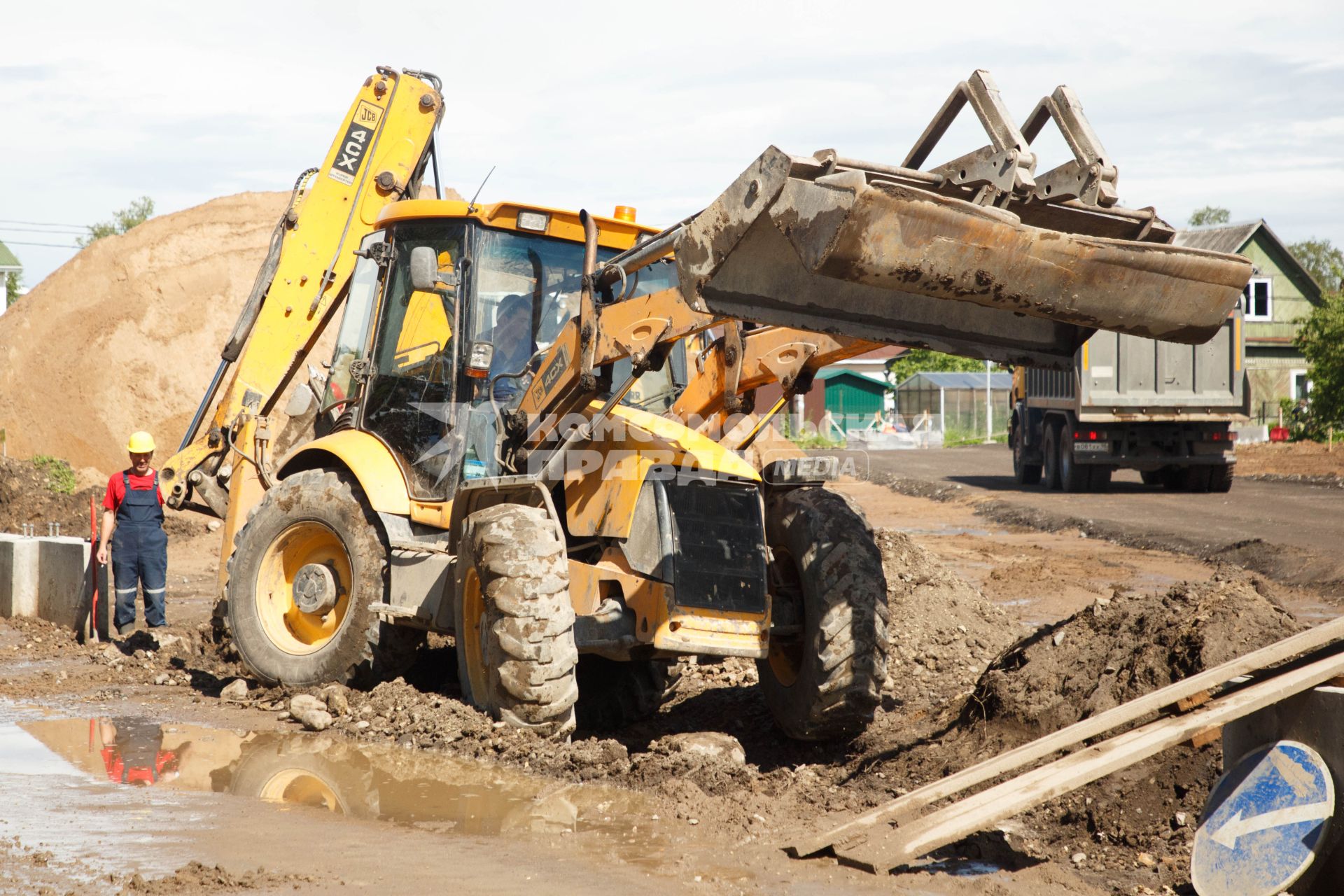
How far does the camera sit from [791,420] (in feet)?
167

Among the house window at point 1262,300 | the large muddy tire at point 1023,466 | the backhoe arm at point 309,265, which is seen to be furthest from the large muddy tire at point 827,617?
the house window at point 1262,300

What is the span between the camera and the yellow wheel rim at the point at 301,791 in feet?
17.9

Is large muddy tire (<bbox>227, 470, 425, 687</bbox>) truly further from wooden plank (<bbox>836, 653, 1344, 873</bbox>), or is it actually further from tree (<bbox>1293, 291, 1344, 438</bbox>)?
tree (<bbox>1293, 291, 1344, 438</bbox>)

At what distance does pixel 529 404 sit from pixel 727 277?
184 centimetres

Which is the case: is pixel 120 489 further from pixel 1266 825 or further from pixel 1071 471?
pixel 1071 471

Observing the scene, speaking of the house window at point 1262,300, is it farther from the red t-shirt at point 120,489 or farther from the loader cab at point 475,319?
the red t-shirt at point 120,489

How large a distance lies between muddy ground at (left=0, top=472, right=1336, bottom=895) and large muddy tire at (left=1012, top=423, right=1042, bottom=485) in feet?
50.0

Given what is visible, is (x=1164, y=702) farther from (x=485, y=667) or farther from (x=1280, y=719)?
(x=485, y=667)

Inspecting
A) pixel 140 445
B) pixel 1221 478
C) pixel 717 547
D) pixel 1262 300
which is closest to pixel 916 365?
pixel 1262 300

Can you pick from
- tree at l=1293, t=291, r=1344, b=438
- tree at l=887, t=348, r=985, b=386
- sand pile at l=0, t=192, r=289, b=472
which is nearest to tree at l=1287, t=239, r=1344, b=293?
tree at l=887, t=348, r=985, b=386

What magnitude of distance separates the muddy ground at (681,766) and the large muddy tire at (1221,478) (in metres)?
13.1

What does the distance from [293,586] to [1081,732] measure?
4984mm

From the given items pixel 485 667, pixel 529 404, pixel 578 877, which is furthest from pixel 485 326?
pixel 578 877

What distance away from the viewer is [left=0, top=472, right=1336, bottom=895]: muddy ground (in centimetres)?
448
